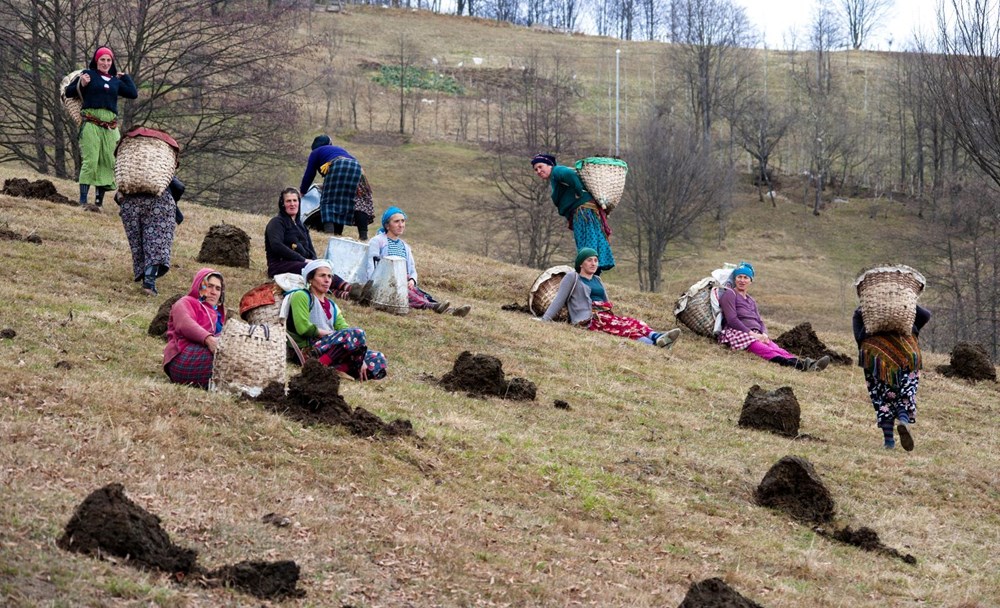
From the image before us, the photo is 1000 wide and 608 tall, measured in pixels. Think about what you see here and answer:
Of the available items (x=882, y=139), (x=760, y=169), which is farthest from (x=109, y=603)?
(x=882, y=139)

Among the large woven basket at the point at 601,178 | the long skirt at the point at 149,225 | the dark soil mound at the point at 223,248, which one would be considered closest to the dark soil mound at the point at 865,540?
the long skirt at the point at 149,225

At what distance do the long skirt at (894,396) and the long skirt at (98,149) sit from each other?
36.5 ft

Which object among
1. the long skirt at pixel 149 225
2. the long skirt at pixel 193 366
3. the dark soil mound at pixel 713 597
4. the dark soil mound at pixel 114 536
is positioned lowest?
the dark soil mound at pixel 713 597

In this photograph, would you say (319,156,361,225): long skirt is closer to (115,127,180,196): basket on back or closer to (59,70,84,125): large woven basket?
(59,70,84,125): large woven basket

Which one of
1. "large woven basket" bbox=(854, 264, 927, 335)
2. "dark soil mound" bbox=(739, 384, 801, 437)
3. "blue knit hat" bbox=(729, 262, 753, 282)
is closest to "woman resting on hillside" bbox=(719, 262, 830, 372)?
"blue knit hat" bbox=(729, 262, 753, 282)

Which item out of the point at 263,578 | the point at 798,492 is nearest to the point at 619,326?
the point at 798,492

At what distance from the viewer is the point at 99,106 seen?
664 inches

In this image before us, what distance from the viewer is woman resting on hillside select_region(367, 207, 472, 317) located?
48.4ft

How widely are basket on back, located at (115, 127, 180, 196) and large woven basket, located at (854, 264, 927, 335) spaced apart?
24.5 feet

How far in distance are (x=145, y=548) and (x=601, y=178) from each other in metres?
12.3

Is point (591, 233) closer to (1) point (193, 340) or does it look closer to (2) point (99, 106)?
(2) point (99, 106)

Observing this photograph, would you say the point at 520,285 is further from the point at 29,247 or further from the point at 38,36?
the point at 38,36

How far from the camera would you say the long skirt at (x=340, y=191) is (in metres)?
17.0

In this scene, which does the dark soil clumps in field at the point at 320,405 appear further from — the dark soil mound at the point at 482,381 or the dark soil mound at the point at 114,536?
the dark soil mound at the point at 114,536
